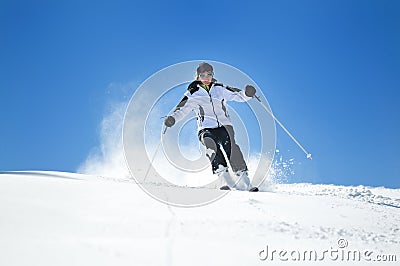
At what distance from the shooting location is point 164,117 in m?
6.56

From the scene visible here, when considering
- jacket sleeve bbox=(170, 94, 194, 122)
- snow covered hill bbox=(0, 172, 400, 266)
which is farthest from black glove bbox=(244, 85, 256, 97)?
snow covered hill bbox=(0, 172, 400, 266)

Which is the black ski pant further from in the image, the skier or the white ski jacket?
the white ski jacket

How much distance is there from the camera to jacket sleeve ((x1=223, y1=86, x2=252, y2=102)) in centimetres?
677

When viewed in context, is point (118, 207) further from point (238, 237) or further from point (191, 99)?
point (191, 99)

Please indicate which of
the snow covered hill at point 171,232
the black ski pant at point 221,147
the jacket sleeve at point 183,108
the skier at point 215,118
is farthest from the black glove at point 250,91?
the snow covered hill at point 171,232

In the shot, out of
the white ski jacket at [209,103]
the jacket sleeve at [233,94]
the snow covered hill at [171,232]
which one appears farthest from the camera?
the jacket sleeve at [233,94]

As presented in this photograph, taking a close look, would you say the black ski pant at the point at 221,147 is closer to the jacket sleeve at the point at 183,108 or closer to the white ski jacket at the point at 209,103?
the white ski jacket at the point at 209,103

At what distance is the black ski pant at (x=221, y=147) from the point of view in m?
6.00

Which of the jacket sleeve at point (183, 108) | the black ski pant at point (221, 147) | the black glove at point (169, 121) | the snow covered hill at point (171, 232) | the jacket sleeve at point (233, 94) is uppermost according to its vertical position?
the jacket sleeve at point (233, 94)

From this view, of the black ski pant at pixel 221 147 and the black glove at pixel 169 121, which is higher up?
the black glove at pixel 169 121

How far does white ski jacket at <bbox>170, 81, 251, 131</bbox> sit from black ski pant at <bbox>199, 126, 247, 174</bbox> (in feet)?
0.43

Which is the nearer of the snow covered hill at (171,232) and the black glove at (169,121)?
the snow covered hill at (171,232)

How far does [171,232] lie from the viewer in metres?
2.39

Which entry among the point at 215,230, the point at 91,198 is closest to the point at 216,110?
the point at 91,198
